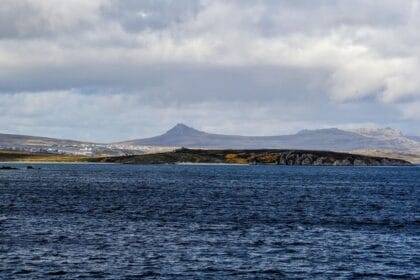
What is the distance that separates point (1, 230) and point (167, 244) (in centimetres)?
2000

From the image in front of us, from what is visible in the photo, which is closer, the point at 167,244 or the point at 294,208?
the point at 167,244

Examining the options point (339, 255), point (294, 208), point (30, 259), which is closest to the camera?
point (30, 259)

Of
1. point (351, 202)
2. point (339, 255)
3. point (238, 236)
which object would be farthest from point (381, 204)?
point (339, 255)

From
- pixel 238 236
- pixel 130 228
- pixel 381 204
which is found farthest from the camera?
pixel 381 204

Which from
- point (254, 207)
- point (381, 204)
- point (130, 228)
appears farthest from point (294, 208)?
point (130, 228)

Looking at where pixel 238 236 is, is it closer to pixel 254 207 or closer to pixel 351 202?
pixel 254 207

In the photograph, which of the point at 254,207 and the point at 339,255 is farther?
the point at 254,207

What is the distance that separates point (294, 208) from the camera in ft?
367

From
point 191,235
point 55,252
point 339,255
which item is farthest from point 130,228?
point 339,255

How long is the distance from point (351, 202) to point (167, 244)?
6948 cm

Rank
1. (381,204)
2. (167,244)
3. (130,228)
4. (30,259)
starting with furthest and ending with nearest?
(381,204) → (130,228) → (167,244) → (30,259)

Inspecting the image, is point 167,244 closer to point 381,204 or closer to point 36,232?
point 36,232

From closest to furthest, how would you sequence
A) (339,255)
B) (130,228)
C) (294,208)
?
(339,255)
(130,228)
(294,208)

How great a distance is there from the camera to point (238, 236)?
7369 centimetres
